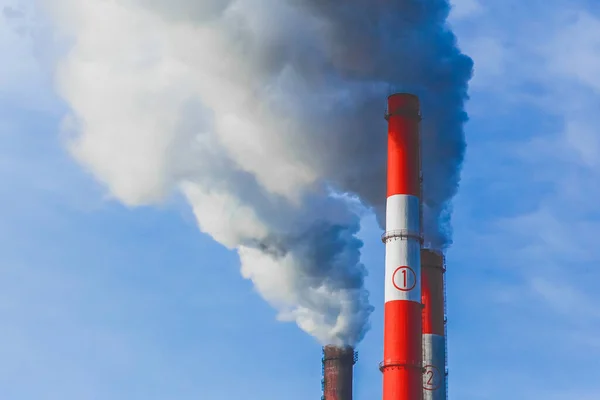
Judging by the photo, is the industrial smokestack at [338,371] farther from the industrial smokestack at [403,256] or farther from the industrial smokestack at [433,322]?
the industrial smokestack at [433,322]

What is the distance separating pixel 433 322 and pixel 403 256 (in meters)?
10.3

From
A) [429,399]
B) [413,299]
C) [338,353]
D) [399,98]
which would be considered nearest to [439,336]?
[429,399]

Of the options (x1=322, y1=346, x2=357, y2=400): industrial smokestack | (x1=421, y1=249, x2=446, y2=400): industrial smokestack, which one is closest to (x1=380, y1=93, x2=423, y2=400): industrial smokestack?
(x1=322, y1=346, x2=357, y2=400): industrial smokestack

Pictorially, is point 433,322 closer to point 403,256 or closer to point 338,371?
point 338,371

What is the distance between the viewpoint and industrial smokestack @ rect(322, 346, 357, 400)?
42.6 meters

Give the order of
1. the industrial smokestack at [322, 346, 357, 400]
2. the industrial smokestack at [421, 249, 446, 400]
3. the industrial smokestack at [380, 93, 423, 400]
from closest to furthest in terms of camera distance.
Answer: the industrial smokestack at [380, 93, 423, 400] < the industrial smokestack at [322, 346, 357, 400] < the industrial smokestack at [421, 249, 446, 400]

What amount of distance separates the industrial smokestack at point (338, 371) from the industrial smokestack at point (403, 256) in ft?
15.2

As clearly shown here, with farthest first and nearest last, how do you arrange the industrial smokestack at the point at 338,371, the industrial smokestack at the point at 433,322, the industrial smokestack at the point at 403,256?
the industrial smokestack at the point at 433,322, the industrial smokestack at the point at 338,371, the industrial smokestack at the point at 403,256

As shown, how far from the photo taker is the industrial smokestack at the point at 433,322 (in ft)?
157

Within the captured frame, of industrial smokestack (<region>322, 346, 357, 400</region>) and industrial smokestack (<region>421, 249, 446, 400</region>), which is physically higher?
industrial smokestack (<region>421, 249, 446, 400</region>)

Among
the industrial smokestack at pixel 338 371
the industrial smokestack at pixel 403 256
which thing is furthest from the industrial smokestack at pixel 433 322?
the industrial smokestack at pixel 403 256

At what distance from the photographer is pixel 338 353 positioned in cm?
4353

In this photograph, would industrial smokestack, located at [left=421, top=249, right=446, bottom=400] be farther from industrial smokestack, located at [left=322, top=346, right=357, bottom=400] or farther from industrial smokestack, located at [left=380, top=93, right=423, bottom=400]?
industrial smokestack, located at [left=380, top=93, right=423, bottom=400]

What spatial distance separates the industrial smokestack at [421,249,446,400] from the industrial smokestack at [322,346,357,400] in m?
5.90
